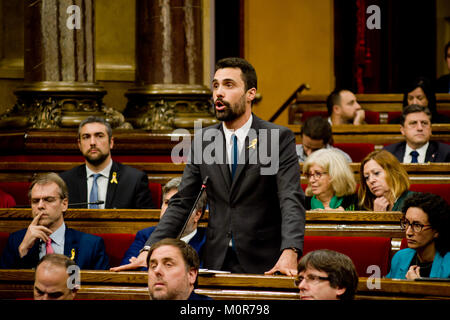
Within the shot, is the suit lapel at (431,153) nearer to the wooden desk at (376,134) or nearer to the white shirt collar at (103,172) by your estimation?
the wooden desk at (376,134)

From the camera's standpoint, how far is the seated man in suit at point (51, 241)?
335 cm

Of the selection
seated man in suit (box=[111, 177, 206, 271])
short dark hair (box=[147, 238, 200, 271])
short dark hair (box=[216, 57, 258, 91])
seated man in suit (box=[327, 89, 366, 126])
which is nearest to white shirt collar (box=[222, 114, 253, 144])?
short dark hair (box=[216, 57, 258, 91])

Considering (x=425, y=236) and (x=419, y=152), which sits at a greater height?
(x=419, y=152)

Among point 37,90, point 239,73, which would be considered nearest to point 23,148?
point 37,90

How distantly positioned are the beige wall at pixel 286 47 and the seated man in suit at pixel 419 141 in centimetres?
513

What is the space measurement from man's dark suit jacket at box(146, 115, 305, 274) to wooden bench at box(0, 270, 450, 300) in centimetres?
21

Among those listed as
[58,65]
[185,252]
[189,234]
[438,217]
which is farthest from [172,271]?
[58,65]

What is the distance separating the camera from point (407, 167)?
4.48 meters

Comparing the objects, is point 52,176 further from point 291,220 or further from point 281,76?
point 281,76

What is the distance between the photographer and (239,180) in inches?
110

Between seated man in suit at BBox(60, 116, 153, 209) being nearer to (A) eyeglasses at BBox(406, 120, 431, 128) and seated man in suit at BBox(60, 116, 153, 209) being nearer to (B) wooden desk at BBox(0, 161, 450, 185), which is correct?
(B) wooden desk at BBox(0, 161, 450, 185)

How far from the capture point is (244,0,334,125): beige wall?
33.2ft

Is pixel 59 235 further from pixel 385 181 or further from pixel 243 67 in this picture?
pixel 385 181

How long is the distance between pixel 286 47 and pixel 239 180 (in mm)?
7731
